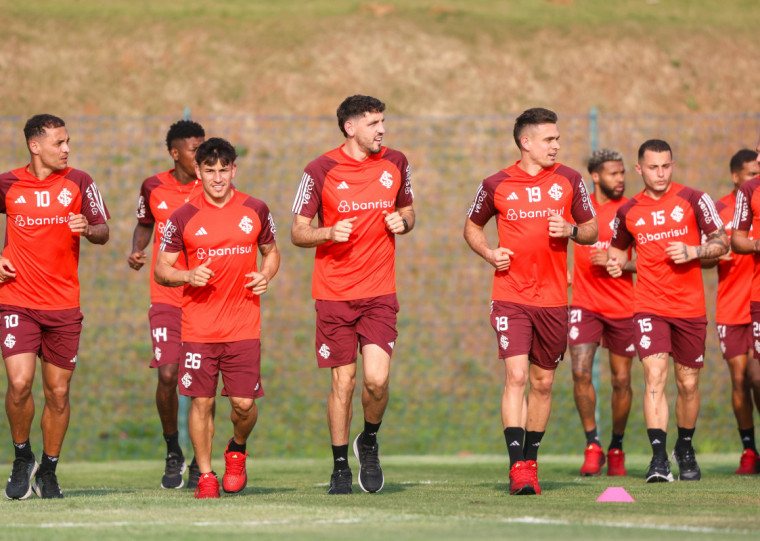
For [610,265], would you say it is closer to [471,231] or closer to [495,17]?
[471,231]

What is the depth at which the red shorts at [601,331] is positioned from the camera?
10.3 m

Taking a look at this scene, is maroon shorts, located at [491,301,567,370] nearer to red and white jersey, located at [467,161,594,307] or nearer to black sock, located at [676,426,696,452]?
red and white jersey, located at [467,161,594,307]

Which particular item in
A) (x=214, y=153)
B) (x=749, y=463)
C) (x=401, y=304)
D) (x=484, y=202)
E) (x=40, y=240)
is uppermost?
(x=214, y=153)

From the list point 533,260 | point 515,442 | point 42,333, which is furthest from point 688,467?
point 42,333

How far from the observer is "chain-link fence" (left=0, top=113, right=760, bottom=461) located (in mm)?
14125

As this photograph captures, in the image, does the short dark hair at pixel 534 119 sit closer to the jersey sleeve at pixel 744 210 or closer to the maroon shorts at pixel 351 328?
the maroon shorts at pixel 351 328

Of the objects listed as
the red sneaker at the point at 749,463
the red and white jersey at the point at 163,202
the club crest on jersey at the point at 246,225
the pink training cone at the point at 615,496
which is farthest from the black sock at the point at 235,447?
the red sneaker at the point at 749,463

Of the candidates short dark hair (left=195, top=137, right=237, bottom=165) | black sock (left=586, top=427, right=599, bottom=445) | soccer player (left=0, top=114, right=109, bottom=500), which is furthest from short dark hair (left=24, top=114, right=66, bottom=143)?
black sock (left=586, top=427, right=599, bottom=445)

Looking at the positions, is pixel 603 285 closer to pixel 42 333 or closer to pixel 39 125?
pixel 42 333

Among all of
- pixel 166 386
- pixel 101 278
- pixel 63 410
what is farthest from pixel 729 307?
pixel 101 278

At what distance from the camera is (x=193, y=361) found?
26.0 feet

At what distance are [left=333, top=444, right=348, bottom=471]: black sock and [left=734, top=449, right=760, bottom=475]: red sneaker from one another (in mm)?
3799

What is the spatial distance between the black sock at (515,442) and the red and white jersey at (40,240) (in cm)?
322

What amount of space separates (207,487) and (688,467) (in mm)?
3883
